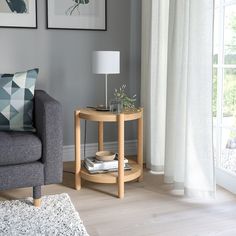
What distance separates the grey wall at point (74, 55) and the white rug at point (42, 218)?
105 centimetres

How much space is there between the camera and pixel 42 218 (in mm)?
2111

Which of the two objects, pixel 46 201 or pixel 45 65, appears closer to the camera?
→ pixel 46 201

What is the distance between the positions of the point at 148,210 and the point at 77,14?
1783 mm

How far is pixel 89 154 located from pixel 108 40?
3.46 ft

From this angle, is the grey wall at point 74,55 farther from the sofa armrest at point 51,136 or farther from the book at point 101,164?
the sofa armrest at point 51,136

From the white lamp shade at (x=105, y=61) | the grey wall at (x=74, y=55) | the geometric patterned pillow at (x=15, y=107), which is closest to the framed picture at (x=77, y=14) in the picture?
the grey wall at (x=74, y=55)

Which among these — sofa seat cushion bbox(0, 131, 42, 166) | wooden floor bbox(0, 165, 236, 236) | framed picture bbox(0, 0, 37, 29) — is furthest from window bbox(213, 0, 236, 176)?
framed picture bbox(0, 0, 37, 29)

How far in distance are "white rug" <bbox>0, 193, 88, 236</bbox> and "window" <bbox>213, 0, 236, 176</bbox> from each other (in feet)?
3.88

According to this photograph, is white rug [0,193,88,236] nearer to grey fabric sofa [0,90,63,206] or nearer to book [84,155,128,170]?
grey fabric sofa [0,90,63,206]

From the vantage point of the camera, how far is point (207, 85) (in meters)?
2.29

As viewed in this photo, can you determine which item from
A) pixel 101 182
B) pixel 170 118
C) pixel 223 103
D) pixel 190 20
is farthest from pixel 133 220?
pixel 190 20

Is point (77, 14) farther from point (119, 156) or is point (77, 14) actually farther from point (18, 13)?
point (119, 156)

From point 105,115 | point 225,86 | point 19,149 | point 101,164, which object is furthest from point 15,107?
point 225,86

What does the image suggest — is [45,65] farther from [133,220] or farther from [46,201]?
[133,220]
